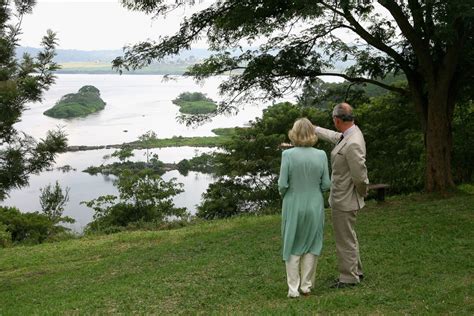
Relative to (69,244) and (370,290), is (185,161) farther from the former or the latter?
(370,290)

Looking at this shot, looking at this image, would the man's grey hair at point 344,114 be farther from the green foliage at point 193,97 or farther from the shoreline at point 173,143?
the green foliage at point 193,97

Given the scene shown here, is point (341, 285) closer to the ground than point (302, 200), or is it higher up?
closer to the ground

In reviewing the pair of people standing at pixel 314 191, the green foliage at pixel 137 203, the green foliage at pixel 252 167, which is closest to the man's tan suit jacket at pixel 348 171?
the pair of people standing at pixel 314 191

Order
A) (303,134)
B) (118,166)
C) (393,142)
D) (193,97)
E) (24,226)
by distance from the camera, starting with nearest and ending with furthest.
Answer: (303,134), (393,142), (24,226), (118,166), (193,97)

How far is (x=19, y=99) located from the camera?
30.2ft

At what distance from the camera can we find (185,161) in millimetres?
66188

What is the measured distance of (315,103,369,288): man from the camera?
5055mm

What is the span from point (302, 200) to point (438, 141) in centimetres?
750

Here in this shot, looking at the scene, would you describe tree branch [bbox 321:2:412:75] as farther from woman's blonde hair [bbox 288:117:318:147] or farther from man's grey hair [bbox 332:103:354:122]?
woman's blonde hair [bbox 288:117:318:147]

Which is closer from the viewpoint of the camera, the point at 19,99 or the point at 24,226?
the point at 19,99

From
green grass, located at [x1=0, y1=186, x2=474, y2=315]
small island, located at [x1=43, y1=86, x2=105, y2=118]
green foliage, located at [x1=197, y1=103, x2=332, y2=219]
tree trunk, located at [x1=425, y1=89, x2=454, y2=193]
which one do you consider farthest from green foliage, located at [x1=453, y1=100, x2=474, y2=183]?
small island, located at [x1=43, y1=86, x2=105, y2=118]

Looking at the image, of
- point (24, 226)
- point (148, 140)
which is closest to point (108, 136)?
point (148, 140)

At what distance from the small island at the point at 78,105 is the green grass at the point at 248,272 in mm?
107770

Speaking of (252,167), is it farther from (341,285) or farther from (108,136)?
(108,136)
